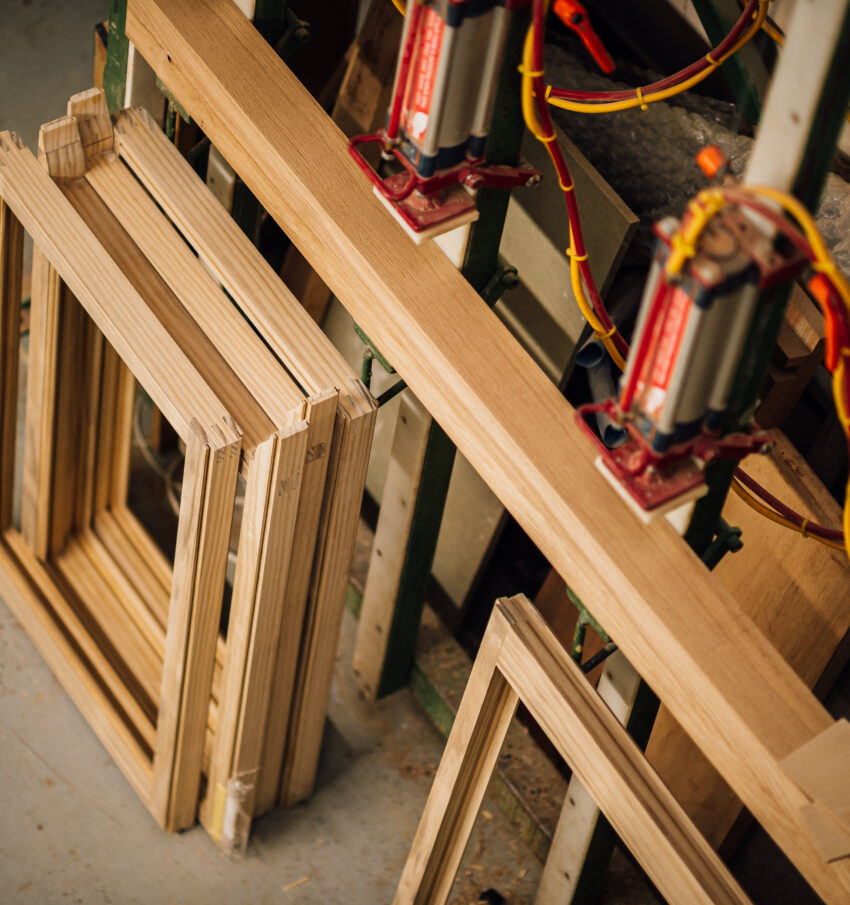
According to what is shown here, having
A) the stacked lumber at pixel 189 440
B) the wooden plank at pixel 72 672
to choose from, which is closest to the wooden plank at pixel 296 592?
the stacked lumber at pixel 189 440

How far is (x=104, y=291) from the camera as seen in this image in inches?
90.3

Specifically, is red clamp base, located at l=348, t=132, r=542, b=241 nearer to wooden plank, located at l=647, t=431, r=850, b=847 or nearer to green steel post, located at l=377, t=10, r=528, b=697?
green steel post, located at l=377, t=10, r=528, b=697

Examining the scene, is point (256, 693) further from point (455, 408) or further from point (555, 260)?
point (555, 260)

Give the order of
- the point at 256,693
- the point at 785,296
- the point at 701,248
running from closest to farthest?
the point at 701,248
the point at 785,296
the point at 256,693

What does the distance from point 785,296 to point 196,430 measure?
1022mm

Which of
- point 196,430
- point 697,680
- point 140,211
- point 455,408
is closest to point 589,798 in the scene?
point 697,680

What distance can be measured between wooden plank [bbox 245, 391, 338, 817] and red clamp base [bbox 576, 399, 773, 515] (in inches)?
21.8

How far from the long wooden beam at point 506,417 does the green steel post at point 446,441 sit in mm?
105

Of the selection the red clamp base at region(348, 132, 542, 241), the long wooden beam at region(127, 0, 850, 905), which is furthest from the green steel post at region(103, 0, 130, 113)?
the red clamp base at region(348, 132, 542, 241)

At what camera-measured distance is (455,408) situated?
80.7 inches

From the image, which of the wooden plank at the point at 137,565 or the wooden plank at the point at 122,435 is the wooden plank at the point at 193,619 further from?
the wooden plank at the point at 122,435

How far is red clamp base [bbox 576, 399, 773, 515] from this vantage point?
177 cm

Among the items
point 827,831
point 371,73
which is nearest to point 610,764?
point 827,831

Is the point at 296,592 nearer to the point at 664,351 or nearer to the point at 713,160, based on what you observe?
the point at 664,351
